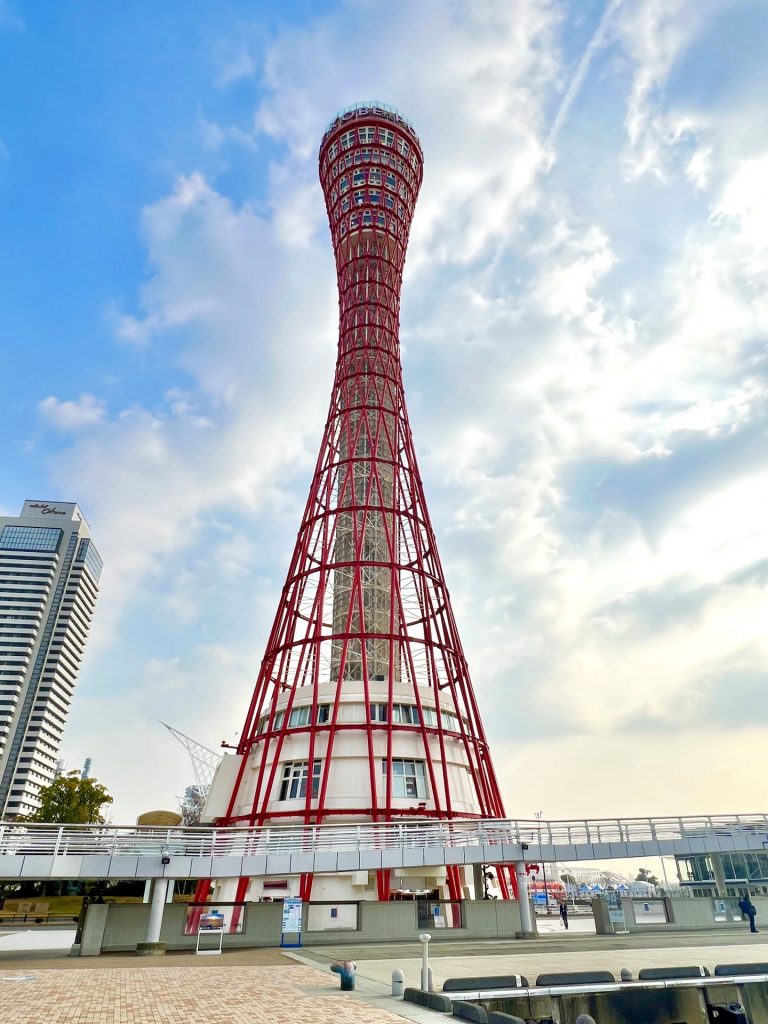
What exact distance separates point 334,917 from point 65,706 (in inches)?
6491

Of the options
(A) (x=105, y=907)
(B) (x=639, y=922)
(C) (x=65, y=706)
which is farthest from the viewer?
(C) (x=65, y=706)

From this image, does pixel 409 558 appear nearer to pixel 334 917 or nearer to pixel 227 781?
pixel 227 781

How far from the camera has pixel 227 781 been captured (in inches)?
1396

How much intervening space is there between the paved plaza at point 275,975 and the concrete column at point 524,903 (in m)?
0.66

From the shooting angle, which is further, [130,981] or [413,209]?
[413,209]

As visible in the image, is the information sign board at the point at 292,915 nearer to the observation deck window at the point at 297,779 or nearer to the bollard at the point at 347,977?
the bollard at the point at 347,977

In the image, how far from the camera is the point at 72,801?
61.5m

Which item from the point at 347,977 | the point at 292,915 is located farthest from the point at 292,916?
the point at 347,977

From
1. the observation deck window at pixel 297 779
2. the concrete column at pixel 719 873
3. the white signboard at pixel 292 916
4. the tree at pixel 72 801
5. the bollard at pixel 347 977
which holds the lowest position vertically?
the bollard at pixel 347 977

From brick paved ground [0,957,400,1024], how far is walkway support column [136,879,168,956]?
4.57 metres

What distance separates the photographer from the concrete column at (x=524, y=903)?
24438mm

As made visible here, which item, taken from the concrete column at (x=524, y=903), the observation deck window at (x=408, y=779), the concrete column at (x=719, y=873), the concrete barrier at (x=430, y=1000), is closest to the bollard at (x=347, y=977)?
the concrete barrier at (x=430, y=1000)

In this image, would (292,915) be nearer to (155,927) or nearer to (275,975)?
(155,927)

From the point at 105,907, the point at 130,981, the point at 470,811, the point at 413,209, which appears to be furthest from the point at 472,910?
the point at 413,209
